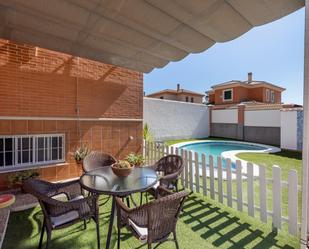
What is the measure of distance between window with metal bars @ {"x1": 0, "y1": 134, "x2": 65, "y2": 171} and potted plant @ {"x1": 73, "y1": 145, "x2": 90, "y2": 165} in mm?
487

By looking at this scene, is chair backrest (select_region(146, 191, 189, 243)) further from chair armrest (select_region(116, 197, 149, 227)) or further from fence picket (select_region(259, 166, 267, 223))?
fence picket (select_region(259, 166, 267, 223))

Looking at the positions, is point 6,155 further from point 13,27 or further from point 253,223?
point 253,223

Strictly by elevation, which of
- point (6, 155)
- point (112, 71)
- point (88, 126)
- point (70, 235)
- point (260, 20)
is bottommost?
point (70, 235)

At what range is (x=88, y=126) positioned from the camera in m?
6.30

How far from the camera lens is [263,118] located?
16.7m

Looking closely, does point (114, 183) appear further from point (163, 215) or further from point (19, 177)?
point (19, 177)

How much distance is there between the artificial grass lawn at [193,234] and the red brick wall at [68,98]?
6.91 feet

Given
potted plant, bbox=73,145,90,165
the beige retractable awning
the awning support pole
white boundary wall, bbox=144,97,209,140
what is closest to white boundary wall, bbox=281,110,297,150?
white boundary wall, bbox=144,97,209,140

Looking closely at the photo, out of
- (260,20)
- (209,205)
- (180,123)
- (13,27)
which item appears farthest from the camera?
(180,123)

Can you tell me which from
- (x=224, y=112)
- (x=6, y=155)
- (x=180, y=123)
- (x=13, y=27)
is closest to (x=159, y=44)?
(x=13, y=27)

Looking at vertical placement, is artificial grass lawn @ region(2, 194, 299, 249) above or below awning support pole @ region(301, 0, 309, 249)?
below

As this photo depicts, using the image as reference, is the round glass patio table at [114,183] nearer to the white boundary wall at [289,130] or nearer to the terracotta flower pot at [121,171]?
the terracotta flower pot at [121,171]

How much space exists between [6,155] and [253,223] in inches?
241

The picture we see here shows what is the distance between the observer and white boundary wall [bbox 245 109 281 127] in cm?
1585
